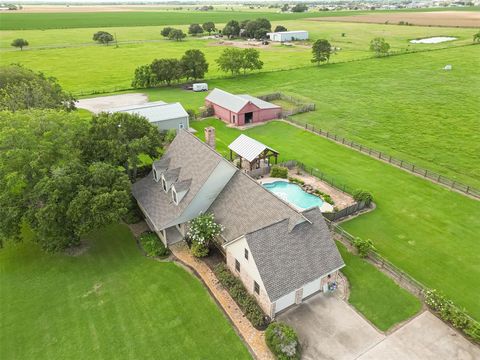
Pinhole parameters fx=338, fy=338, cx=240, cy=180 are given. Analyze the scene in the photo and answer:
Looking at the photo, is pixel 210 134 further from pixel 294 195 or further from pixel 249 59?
pixel 249 59

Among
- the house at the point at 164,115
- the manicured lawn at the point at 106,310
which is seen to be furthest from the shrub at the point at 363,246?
the house at the point at 164,115

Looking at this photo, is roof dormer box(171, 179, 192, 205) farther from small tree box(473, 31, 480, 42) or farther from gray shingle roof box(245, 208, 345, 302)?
small tree box(473, 31, 480, 42)

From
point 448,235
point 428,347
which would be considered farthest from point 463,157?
point 428,347

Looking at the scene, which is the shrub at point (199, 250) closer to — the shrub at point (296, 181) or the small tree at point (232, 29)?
→ the shrub at point (296, 181)

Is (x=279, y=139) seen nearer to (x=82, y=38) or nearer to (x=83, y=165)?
(x=83, y=165)

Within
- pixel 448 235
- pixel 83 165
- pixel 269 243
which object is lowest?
pixel 448 235

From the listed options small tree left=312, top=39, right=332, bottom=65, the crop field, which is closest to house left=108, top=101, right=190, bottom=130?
the crop field
